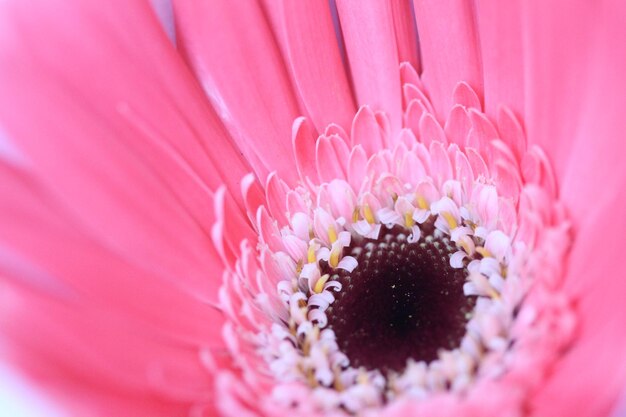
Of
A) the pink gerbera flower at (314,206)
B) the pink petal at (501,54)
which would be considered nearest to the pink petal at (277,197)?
the pink gerbera flower at (314,206)

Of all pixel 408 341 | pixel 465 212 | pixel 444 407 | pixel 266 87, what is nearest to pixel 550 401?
pixel 444 407

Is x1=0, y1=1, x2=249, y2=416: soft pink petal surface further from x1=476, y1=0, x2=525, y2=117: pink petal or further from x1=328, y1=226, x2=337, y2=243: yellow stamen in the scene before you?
x1=476, y1=0, x2=525, y2=117: pink petal

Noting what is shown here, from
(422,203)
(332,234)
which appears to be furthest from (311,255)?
(422,203)

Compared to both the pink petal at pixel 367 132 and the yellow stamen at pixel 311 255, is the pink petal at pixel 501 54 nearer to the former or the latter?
the pink petal at pixel 367 132

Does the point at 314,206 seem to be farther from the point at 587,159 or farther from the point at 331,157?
the point at 587,159

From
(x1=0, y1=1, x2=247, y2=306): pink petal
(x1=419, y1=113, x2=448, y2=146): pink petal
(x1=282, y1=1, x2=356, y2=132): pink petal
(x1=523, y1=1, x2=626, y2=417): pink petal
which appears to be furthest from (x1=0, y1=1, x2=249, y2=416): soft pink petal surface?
(x1=523, y1=1, x2=626, y2=417): pink petal

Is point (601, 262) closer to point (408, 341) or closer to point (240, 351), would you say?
point (408, 341)
